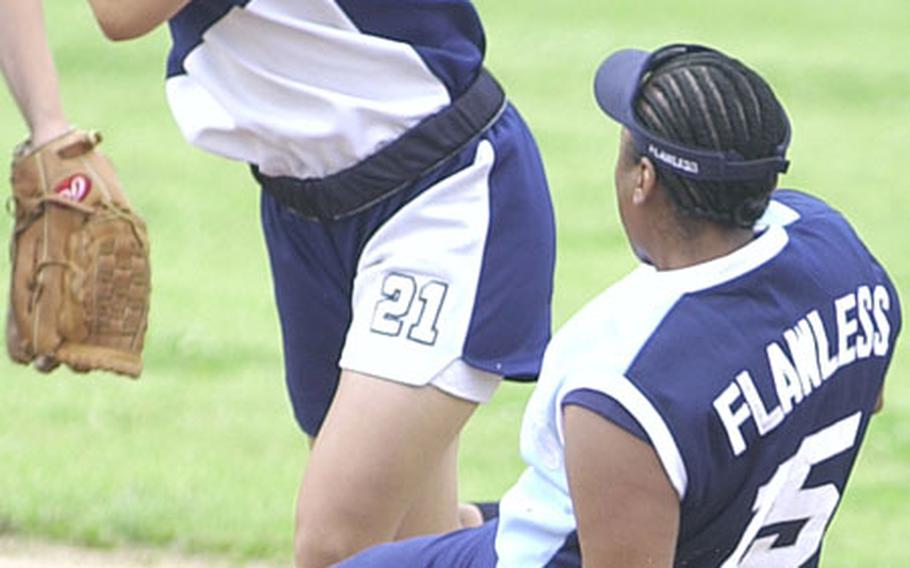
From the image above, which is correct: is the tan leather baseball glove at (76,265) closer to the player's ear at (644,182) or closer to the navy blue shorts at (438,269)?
the navy blue shorts at (438,269)

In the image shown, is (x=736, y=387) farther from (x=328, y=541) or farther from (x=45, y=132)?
(x=45, y=132)

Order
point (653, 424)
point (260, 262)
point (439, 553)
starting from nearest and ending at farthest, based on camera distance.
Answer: point (653, 424) < point (439, 553) < point (260, 262)

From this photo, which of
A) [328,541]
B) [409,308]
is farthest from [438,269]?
[328,541]

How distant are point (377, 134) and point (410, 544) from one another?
3.12 feet

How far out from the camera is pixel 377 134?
14.3ft

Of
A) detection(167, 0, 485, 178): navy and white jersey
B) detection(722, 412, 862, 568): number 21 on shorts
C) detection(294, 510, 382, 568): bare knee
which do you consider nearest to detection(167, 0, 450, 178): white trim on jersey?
detection(167, 0, 485, 178): navy and white jersey

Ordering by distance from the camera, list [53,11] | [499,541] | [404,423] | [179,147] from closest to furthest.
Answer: [499,541]
[404,423]
[179,147]
[53,11]

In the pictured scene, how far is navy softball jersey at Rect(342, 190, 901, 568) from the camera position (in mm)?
3277

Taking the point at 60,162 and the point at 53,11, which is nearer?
the point at 60,162

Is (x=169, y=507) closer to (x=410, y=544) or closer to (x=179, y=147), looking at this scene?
(x=410, y=544)

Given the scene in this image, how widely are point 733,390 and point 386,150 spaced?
1263 mm

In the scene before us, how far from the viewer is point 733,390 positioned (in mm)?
3295

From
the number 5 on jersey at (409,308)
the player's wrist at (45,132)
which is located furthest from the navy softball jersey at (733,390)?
the player's wrist at (45,132)

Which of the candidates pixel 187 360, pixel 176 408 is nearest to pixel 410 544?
pixel 176 408
